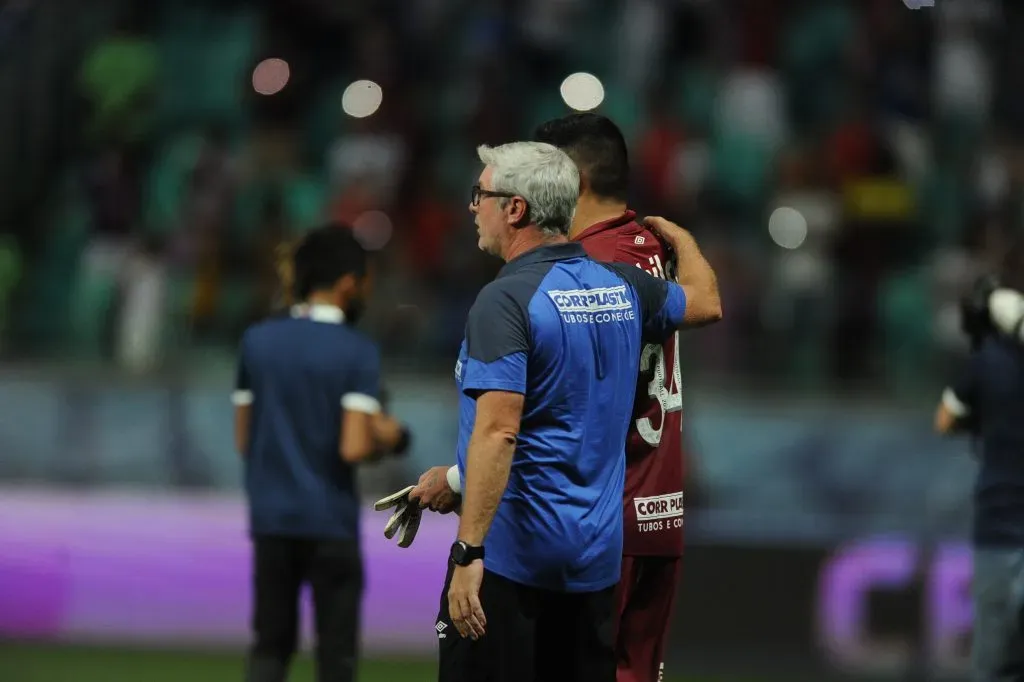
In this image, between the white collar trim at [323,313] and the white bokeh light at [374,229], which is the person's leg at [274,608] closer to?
the white collar trim at [323,313]

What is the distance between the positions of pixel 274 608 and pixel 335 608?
0.75ft

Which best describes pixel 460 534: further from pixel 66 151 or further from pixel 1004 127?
pixel 66 151

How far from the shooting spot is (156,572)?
34.0ft

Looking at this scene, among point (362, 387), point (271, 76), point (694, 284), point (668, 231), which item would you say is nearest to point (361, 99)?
point (271, 76)

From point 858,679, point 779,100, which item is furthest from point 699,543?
point 779,100

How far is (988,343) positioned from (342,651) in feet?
9.17

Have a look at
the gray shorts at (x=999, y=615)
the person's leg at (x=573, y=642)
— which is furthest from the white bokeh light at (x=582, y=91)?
the person's leg at (x=573, y=642)

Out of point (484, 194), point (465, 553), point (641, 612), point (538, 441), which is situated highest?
point (484, 194)

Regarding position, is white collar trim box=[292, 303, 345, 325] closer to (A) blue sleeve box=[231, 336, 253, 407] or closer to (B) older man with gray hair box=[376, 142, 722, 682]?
(A) blue sleeve box=[231, 336, 253, 407]

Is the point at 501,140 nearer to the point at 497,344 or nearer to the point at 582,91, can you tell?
the point at 582,91

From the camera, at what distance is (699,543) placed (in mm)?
9797

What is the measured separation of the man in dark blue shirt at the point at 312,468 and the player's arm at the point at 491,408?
2082 millimetres

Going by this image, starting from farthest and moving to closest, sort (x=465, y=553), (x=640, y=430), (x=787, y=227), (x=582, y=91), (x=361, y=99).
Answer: (x=361, y=99) < (x=582, y=91) < (x=787, y=227) < (x=640, y=430) < (x=465, y=553)

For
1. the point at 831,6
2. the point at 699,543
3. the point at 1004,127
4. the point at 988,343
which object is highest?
the point at 831,6
